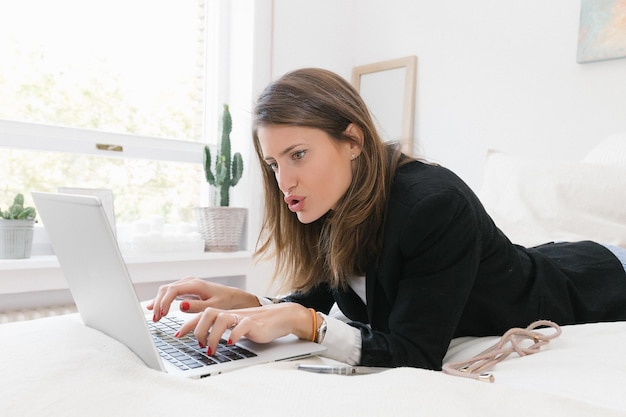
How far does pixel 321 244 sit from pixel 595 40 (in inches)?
57.9

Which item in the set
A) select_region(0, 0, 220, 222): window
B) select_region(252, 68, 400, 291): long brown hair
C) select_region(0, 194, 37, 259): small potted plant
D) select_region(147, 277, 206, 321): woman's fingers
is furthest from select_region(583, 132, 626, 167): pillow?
select_region(0, 194, 37, 259): small potted plant

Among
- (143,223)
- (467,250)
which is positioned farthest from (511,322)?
(143,223)

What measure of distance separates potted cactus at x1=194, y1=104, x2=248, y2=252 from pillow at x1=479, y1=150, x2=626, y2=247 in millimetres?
1164

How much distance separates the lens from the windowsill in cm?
185

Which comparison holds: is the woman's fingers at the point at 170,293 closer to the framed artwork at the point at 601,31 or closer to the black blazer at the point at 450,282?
the black blazer at the point at 450,282

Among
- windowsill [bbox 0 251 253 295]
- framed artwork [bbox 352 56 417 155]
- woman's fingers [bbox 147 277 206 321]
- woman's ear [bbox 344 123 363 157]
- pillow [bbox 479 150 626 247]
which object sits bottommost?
windowsill [bbox 0 251 253 295]

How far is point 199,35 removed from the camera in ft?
8.99

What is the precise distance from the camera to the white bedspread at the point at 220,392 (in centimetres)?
50

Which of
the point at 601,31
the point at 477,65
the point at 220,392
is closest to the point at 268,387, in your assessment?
the point at 220,392

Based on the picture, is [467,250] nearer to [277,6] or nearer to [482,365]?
[482,365]

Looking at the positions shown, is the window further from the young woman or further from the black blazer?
the black blazer

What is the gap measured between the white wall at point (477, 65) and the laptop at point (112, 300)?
1712mm

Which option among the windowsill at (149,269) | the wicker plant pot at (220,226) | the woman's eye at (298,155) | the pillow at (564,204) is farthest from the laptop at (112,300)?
the wicker plant pot at (220,226)

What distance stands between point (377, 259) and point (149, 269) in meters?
1.37
